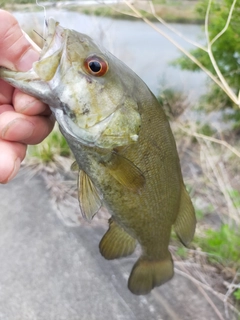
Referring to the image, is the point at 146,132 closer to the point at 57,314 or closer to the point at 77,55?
the point at 77,55

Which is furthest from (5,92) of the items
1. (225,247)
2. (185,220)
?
(225,247)

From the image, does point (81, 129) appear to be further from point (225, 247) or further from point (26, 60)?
point (225, 247)

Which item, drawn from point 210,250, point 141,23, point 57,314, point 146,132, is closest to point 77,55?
point 146,132

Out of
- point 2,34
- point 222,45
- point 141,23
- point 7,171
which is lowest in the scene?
point 141,23

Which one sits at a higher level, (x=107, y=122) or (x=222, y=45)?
(x=107, y=122)

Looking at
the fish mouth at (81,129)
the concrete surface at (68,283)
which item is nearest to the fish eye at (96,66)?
the fish mouth at (81,129)

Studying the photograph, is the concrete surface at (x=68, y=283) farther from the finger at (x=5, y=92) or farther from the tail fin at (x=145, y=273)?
the finger at (x=5, y=92)

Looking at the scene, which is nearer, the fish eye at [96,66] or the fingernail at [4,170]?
the fish eye at [96,66]
